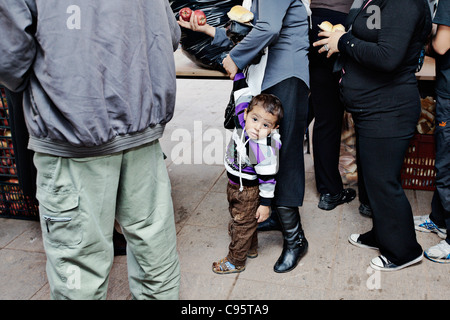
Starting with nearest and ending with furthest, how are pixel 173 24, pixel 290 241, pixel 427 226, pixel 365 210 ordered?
pixel 173 24 < pixel 290 241 < pixel 427 226 < pixel 365 210

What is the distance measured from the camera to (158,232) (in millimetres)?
1959

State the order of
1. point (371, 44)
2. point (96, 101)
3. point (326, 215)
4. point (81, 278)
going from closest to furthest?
point (96, 101) → point (81, 278) → point (371, 44) → point (326, 215)

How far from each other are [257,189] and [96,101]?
115 cm

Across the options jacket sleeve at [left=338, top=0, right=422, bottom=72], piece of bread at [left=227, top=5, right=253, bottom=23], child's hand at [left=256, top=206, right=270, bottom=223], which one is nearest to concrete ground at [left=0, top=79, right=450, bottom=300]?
child's hand at [left=256, top=206, right=270, bottom=223]

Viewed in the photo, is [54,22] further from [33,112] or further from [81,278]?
[81,278]

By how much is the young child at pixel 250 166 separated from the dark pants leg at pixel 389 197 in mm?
548

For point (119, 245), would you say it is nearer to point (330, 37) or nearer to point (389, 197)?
point (389, 197)

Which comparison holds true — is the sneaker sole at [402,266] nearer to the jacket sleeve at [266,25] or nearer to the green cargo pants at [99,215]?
the green cargo pants at [99,215]

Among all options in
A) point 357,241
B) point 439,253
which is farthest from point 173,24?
point 439,253

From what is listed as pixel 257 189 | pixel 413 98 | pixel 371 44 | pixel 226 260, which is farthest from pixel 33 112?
pixel 413 98

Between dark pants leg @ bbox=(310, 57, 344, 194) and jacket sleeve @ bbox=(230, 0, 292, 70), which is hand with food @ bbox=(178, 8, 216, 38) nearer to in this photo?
jacket sleeve @ bbox=(230, 0, 292, 70)

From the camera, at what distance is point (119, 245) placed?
2.80 metres

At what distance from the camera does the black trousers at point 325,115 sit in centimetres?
299

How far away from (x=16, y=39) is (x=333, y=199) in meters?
2.53
